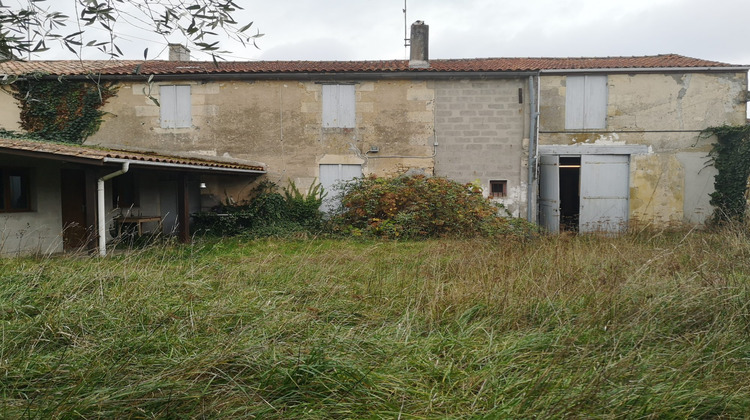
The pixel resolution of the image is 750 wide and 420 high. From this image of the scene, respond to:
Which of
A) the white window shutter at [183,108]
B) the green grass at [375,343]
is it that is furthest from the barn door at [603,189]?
the white window shutter at [183,108]

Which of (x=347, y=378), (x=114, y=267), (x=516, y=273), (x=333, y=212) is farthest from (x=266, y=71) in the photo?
(x=347, y=378)

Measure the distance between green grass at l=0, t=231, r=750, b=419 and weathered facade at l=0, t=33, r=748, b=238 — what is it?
8750 mm

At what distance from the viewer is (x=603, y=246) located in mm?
7766

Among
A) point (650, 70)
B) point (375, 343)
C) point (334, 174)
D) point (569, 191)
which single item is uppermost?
point (650, 70)

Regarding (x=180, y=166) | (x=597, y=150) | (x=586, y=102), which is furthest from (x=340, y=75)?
(x=597, y=150)

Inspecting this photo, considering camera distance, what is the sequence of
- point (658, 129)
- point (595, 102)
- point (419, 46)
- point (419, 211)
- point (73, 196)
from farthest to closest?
point (419, 46), point (595, 102), point (658, 129), point (419, 211), point (73, 196)

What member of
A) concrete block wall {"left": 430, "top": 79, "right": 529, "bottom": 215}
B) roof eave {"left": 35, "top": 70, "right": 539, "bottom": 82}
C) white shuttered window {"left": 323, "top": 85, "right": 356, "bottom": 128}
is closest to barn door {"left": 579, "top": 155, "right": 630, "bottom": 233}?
concrete block wall {"left": 430, "top": 79, "right": 529, "bottom": 215}

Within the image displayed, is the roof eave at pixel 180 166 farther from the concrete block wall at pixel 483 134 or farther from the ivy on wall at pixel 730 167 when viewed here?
the ivy on wall at pixel 730 167

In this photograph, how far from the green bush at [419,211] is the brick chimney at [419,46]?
3.45m

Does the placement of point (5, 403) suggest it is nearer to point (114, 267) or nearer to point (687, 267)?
point (114, 267)

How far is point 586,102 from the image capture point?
47.8 feet

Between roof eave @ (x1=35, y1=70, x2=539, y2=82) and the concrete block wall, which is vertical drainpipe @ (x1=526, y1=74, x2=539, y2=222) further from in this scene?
roof eave @ (x1=35, y1=70, x2=539, y2=82)

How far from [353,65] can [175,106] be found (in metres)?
5.09

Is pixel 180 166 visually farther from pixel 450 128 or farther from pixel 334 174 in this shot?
pixel 450 128
